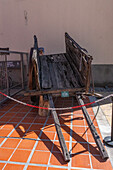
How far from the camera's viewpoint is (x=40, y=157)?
8.87 ft

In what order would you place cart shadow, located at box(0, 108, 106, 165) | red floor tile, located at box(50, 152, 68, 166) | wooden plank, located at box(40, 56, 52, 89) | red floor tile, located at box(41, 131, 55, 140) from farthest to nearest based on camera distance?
1. wooden plank, located at box(40, 56, 52, 89)
2. red floor tile, located at box(41, 131, 55, 140)
3. cart shadow, located at box(0, 108, 106, 165)
4. red floor tile, located at box(50, 152, 68, 166)

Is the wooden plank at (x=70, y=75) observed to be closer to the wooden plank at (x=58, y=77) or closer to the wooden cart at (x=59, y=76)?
the wooden cart at (x=59, y=76)

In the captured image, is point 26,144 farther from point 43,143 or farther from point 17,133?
point 17,133

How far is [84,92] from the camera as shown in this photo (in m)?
4.12

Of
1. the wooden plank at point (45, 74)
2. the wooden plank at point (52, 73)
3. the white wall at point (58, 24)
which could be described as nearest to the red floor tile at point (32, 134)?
the wooden plank at point (45, 74)

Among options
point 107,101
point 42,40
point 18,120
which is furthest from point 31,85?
point 42,40

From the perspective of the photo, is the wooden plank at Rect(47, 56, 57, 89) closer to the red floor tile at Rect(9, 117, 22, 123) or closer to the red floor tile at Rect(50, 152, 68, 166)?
the red floor tile at Rect(9, 117, 22, 123)

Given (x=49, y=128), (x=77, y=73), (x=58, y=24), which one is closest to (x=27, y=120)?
(x=49, y=128)

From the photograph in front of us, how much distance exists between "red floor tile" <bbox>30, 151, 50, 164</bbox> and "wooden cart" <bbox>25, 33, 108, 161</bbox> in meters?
0.34

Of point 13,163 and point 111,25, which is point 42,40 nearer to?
point 111,25

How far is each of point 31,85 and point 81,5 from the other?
14.5 feet

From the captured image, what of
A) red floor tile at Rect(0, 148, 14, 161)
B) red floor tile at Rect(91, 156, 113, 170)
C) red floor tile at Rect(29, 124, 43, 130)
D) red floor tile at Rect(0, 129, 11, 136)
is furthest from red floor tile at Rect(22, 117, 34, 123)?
red floor tile at Rect(91, 156, 113, 170)

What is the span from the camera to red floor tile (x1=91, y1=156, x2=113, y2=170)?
2.44 meters

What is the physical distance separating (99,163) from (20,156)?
4.50ft
